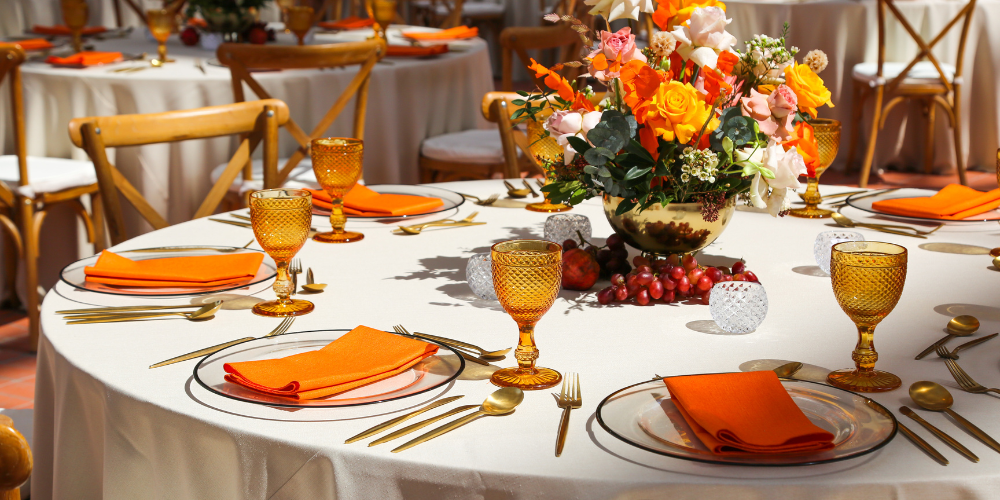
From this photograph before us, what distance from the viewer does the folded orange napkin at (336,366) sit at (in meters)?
1.00

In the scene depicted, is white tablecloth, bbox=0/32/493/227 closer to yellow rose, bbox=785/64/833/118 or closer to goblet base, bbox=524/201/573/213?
goblet base, bbox=524/201/573/213

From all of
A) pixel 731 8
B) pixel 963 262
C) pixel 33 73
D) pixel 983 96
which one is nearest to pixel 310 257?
pixel 963 262

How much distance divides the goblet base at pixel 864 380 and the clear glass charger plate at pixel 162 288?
81 cm

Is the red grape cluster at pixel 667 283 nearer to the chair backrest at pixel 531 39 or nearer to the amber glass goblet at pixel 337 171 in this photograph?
the amber glass goblet at pixel 337 171

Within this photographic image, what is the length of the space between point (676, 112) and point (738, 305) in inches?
9.9

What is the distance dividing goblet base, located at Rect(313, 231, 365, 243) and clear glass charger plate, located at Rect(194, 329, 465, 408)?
536mm

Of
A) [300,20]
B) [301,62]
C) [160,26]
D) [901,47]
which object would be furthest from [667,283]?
[901,47]

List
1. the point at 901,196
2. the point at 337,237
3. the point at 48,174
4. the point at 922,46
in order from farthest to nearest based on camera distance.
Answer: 1. the point at 922,46
2. the point at 48,174
3. the point at 901,196
4. the point at 337,237

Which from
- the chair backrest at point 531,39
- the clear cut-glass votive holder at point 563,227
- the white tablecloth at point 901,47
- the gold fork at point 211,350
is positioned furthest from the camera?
the white tablecloth at point 901,47

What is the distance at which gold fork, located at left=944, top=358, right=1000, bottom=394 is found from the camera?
102cm

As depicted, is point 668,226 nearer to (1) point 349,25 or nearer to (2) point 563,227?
(2) point 563,227

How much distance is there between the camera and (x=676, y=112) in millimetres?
1216

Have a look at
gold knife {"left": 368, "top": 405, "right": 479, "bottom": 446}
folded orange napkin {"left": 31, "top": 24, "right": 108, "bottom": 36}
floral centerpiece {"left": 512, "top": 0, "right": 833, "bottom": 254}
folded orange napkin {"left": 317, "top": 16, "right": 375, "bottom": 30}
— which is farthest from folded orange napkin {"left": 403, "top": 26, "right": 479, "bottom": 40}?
gold knife {"left": 368, "top": 405, "right": 479, "bottom": 446}

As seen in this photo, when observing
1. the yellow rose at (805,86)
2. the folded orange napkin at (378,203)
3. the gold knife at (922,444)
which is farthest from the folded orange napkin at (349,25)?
the gold knife at (922,444)
